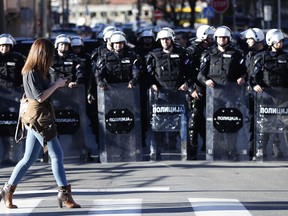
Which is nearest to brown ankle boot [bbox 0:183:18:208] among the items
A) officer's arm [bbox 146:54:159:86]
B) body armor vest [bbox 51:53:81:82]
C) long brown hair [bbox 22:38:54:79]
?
long brown hair [bbox 22:38:54:79]

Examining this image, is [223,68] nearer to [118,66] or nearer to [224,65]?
[224,65]

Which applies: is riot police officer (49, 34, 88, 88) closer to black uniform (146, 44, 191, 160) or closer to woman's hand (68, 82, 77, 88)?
woman's hand (68, 82, 77, 88)

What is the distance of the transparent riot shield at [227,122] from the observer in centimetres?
1458

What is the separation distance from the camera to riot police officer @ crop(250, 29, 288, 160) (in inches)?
565

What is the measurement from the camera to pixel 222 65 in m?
14.5

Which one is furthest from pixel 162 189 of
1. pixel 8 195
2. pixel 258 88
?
pixel 258 88

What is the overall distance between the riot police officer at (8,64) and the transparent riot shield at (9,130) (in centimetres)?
23

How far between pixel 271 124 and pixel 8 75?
4.01 m

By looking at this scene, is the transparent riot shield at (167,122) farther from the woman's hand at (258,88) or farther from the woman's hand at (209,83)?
the woman's hand at (258,88)

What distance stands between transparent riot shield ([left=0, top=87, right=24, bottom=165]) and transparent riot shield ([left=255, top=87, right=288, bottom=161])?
3.60 m

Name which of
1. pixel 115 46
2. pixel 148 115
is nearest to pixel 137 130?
pixel 148 115

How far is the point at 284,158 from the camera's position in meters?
14.6

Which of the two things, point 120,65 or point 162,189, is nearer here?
point 162,189

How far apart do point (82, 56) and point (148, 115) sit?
271 cm
